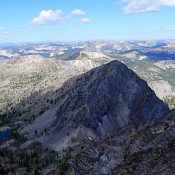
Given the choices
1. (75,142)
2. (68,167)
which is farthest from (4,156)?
(68,167)

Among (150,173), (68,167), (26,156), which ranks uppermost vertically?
(150,173)

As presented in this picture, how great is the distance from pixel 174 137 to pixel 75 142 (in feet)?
375

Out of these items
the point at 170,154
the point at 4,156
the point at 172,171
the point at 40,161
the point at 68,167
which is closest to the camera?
the point at 172,171

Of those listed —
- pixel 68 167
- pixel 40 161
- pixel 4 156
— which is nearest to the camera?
pixel 68 167

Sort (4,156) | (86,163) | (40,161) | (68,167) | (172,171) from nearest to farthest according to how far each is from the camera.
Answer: (172,171), (86,163), (68,167), (40,161), (4,156)

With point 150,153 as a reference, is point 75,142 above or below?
below

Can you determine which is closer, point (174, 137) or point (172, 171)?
point (172, 171)

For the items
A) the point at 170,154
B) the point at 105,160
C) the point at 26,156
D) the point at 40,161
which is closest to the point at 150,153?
the point at 170,154

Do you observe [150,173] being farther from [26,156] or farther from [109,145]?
[26,156]

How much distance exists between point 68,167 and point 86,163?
7.12 m

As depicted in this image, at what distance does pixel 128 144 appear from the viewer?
90.6 metres

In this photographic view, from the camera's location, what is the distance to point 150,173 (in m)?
68.2

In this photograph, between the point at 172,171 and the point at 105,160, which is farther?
the point at 105,160

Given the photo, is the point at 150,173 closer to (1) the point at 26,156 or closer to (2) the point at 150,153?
(2) the point at 150,153
